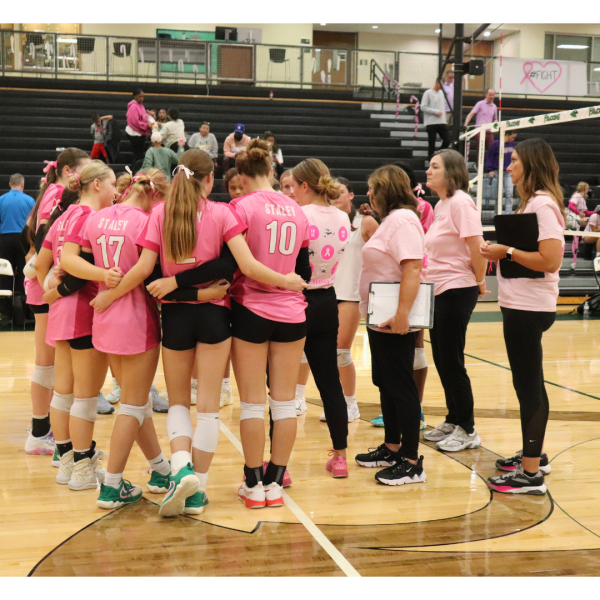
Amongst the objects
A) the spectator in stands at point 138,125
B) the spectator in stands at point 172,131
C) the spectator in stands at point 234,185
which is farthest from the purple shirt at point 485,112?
the spectator in stands at point 234,185

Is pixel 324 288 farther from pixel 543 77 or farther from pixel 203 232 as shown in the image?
pixel 543 77

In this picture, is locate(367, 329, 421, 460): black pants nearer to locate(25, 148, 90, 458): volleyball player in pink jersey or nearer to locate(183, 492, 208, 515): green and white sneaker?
locate(183, 492, 208, 515): green and white sneaker

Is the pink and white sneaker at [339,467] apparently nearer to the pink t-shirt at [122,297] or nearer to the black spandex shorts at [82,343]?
the pink t-shirt at [122,297]

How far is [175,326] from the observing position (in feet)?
9.14

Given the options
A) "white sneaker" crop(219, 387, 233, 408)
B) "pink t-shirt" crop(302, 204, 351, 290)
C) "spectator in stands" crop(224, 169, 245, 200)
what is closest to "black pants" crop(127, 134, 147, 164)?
"spectator in stands" crop(224, 169, 245, 200)

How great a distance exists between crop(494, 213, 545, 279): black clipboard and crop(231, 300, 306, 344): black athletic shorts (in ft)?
3.32

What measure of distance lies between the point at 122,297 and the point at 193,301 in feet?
1.12

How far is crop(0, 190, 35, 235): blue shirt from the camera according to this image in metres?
8.00

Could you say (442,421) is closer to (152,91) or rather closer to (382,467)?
(382,467)

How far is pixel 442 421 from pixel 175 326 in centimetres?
221

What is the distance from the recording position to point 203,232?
9.09ft

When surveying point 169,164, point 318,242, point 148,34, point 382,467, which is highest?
point 148,34

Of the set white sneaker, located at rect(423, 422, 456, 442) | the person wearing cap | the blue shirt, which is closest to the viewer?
white sneaker, located at rect(423, 422, 456, 442)
